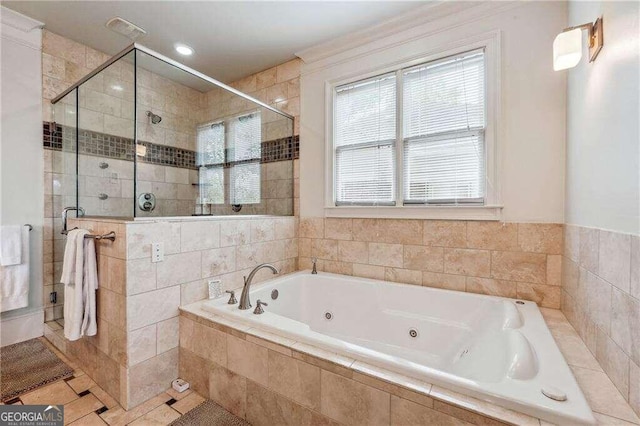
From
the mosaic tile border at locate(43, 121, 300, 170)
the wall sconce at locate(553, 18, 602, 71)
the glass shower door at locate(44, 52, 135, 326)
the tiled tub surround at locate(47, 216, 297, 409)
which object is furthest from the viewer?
the mosaic tile border at locate(43, 121, 300, 170)

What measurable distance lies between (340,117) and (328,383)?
2232 millimetres

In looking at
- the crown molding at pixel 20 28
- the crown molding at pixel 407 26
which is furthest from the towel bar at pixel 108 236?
the crown molding at pixel 407 26

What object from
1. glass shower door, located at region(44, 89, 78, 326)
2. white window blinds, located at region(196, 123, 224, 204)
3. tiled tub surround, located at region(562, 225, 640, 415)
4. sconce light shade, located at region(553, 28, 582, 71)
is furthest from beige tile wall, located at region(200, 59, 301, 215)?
tiled tub surround, located at region(562, 225, 640, 415)

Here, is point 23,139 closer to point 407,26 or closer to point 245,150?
point 245,150

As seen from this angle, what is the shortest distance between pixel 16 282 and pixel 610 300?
12.3ft

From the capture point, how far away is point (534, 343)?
52.3 inches

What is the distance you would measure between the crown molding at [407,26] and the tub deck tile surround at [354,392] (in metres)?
2.16

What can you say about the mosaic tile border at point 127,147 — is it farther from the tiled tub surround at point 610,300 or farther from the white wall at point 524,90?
the tiled tub surround at point 610,300

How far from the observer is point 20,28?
2.30 m

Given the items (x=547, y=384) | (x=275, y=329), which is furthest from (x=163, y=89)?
(x=547, y=384)

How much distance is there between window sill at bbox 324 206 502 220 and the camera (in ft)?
6.64

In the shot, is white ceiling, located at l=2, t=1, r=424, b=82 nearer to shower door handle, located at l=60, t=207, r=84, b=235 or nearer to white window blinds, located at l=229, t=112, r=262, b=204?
white window blinds, located at l=229, t=112, r=262, b=204

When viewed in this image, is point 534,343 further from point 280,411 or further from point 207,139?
point 207,139

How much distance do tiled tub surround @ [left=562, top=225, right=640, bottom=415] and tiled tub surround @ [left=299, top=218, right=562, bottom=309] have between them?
0.29m
